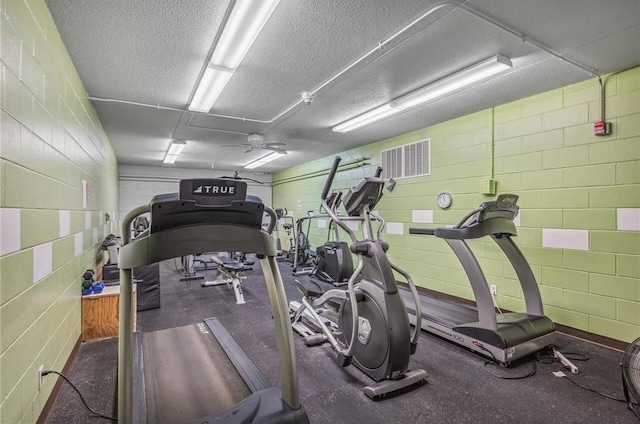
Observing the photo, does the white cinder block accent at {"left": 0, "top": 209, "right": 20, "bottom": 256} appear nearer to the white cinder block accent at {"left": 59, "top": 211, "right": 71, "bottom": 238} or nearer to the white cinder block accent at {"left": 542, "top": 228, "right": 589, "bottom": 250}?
the white cinder block accent at {"left": 59, "top": 211, "right": 71, "bottom": 238}

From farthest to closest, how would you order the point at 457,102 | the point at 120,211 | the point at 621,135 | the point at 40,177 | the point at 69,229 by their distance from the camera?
1. the point at 120,211
2. the point at 457,102
3. the point at 621,135
4. the point at 69,229
5. the point at 40,177

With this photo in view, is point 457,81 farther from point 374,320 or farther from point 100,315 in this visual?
point 100,315

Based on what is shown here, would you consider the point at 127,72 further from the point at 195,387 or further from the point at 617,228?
the point at 617,228

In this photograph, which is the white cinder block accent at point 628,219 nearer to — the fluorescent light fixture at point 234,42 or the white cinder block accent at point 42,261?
the fluorescent light fixture at point 234,42

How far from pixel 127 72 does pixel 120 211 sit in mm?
6887

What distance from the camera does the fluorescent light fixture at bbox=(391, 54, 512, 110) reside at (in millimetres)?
2732

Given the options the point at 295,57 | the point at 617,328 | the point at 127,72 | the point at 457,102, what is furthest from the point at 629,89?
the point at 127,72

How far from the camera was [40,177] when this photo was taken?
188cm

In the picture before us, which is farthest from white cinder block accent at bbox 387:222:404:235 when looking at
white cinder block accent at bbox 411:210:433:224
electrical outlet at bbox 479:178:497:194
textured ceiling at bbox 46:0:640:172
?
textured ceiling at bbox 46:0:640:172

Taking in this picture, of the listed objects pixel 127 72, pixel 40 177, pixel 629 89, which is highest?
pixel 127 72

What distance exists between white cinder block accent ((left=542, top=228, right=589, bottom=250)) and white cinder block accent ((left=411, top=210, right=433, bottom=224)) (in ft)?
5.12

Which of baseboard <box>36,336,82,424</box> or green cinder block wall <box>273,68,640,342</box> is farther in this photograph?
green cinder block wall <box>273,68,640,342</box>

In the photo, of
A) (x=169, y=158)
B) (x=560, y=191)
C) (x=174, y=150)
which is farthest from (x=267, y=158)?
(x=560, y=191)

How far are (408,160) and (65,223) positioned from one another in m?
4.55
